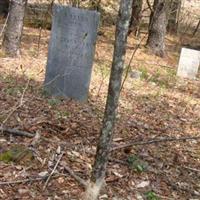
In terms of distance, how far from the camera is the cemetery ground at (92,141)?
4.46 metres

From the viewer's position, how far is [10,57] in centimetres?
970

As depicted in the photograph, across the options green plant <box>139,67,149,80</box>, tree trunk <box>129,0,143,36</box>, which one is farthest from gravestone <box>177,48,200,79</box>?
tree trunk <box>129,0,143,36</box>

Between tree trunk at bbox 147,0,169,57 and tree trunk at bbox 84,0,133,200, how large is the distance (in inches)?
404

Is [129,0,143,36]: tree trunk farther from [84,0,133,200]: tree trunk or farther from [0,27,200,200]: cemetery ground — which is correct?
[84,0,133,200]: tree trunk

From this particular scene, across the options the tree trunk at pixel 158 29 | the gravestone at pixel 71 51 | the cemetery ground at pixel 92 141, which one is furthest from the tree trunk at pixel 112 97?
the tree trunk at pixel 158 29

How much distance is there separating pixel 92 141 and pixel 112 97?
191cm

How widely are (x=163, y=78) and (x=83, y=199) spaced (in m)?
7.20

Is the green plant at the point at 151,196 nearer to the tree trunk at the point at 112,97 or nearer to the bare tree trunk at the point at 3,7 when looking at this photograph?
the tree trunk at the point at 112,97

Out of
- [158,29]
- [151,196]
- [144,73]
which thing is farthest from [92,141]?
[158,29]

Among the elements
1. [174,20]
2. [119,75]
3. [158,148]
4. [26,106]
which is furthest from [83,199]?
[174,20]

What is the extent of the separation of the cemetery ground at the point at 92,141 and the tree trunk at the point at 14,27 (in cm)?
24

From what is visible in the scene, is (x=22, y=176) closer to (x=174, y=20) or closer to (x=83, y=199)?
(x=83, y=199)

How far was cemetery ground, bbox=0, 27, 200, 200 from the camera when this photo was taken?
4.46 m

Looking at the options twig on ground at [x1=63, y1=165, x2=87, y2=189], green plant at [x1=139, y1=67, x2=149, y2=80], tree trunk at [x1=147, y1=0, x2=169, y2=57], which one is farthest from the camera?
tree trunk at [x1=147, y1=0, x2=169, y2=57]
